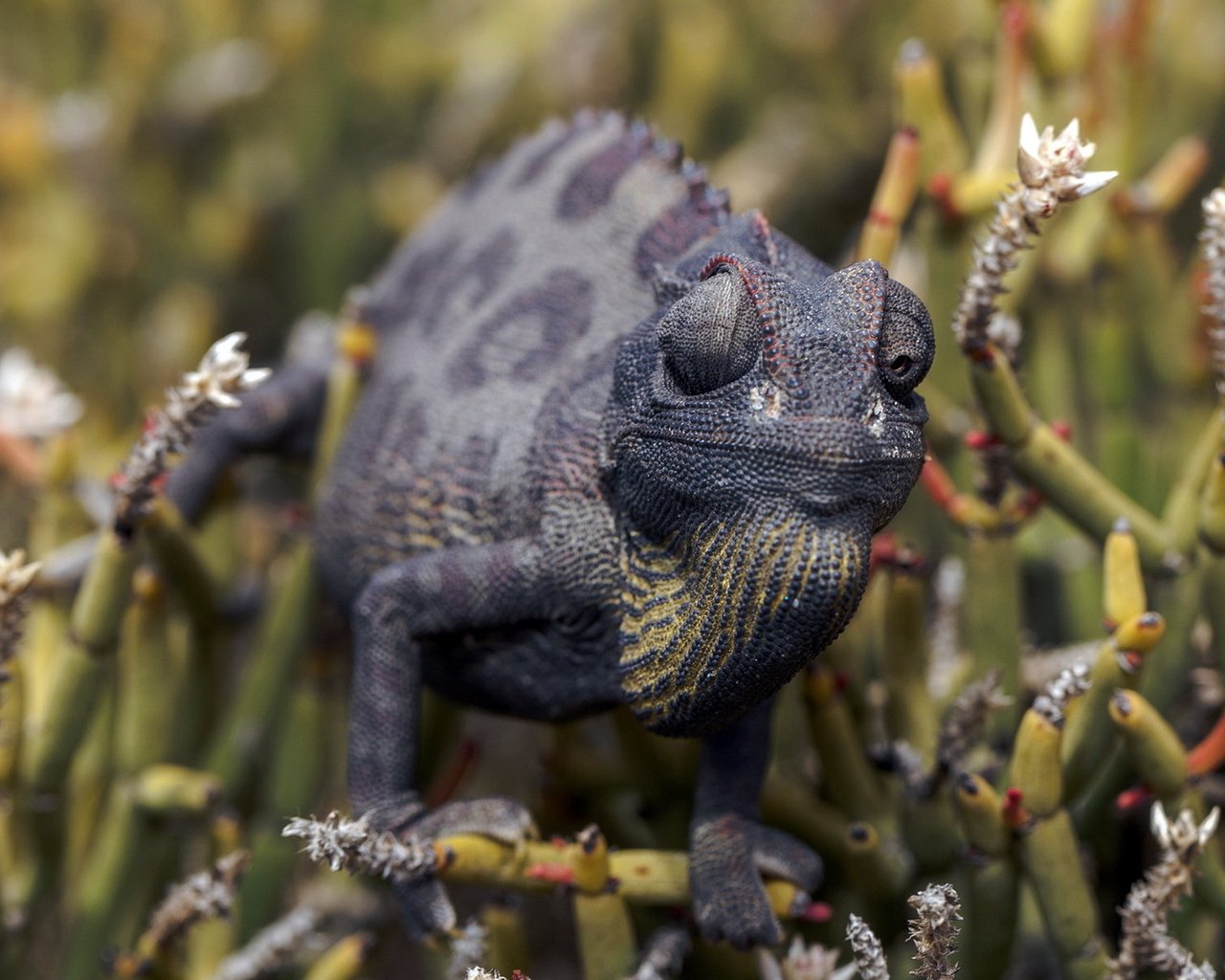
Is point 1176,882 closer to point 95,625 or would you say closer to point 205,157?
point 95,625

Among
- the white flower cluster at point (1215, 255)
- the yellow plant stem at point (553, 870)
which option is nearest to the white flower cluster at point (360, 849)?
the yellow plant stem at point (553, 870)

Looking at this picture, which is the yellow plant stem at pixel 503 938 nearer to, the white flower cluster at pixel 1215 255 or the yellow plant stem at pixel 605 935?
the yellow plant stem at pixel 605 935

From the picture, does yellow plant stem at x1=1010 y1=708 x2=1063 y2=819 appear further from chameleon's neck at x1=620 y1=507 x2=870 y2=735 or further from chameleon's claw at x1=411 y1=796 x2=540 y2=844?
chameleon's claw at x1=411 y1=796 x2=540 y2=844

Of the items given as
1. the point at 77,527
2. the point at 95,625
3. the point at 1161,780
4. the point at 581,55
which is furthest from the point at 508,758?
the point at 581,55

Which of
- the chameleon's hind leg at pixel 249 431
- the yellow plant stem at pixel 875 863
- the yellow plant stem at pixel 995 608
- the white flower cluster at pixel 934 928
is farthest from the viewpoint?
the chameleon's hind leg at pixel 249 431

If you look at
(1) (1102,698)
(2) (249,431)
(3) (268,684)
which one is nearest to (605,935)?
(1) (1102,698)

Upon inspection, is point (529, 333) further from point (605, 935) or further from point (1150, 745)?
point (1150, 745)

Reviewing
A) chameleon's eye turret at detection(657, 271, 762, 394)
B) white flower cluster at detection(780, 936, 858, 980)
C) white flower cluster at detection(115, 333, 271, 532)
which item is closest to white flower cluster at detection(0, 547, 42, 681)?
white flower cluster at detection(115, 333, 271, 532)
